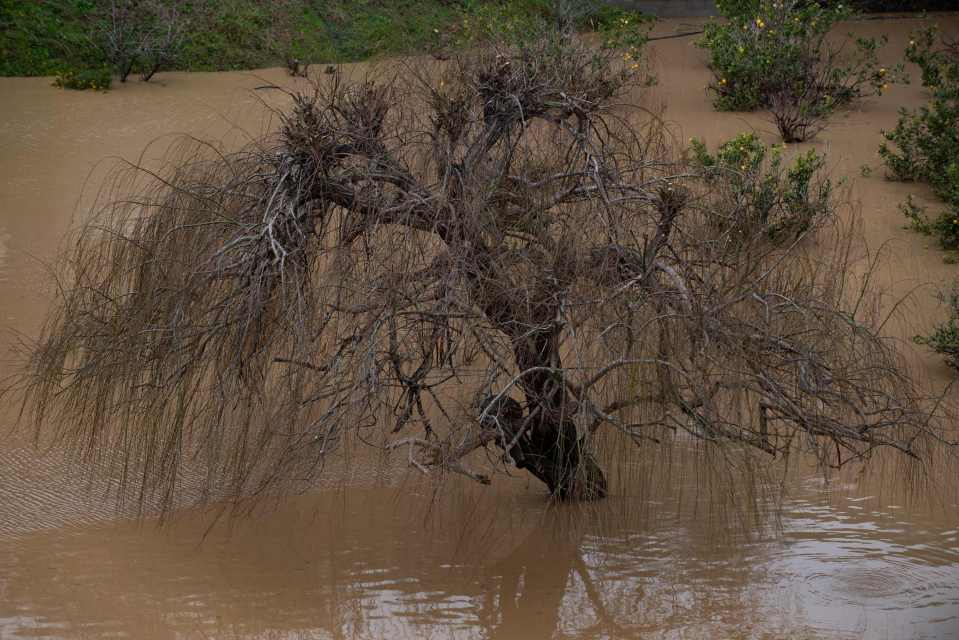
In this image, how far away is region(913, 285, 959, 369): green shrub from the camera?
972cm

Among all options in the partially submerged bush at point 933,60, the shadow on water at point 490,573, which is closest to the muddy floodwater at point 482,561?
the shadow on water at point 490,573

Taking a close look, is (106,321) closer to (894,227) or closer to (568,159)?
(568,159)

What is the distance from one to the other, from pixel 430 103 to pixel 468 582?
2625 mm

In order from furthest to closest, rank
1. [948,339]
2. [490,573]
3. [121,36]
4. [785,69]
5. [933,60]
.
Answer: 1. [121,36]
2. [933,60]
3. [785,69]
4. [948,339]
5. [490,573]

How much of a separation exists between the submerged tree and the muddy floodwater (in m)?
0.47

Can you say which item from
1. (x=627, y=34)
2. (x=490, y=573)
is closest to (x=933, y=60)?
(x=627, y=34)

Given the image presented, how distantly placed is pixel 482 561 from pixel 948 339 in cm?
489

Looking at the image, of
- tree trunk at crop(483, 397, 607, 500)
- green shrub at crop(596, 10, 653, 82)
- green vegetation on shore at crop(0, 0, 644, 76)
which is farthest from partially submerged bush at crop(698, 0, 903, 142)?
tree trunk at crop(483, 397, 607, 500)

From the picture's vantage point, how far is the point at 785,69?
15.3m

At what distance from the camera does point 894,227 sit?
12578 mm

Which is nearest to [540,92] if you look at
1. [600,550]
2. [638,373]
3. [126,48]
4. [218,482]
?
[638,373]

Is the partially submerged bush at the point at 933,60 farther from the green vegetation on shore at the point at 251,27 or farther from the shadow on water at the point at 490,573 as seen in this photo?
the shadow on water at the point at 490,573

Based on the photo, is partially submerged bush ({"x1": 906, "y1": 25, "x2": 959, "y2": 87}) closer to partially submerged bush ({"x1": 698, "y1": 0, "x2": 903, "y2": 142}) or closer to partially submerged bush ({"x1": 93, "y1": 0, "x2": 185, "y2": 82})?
partially submerged bush ({"x1": 698, "y1": 0, "x2": 903, "y2": 142})

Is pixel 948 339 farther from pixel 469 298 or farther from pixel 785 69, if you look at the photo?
pixel 785 69
